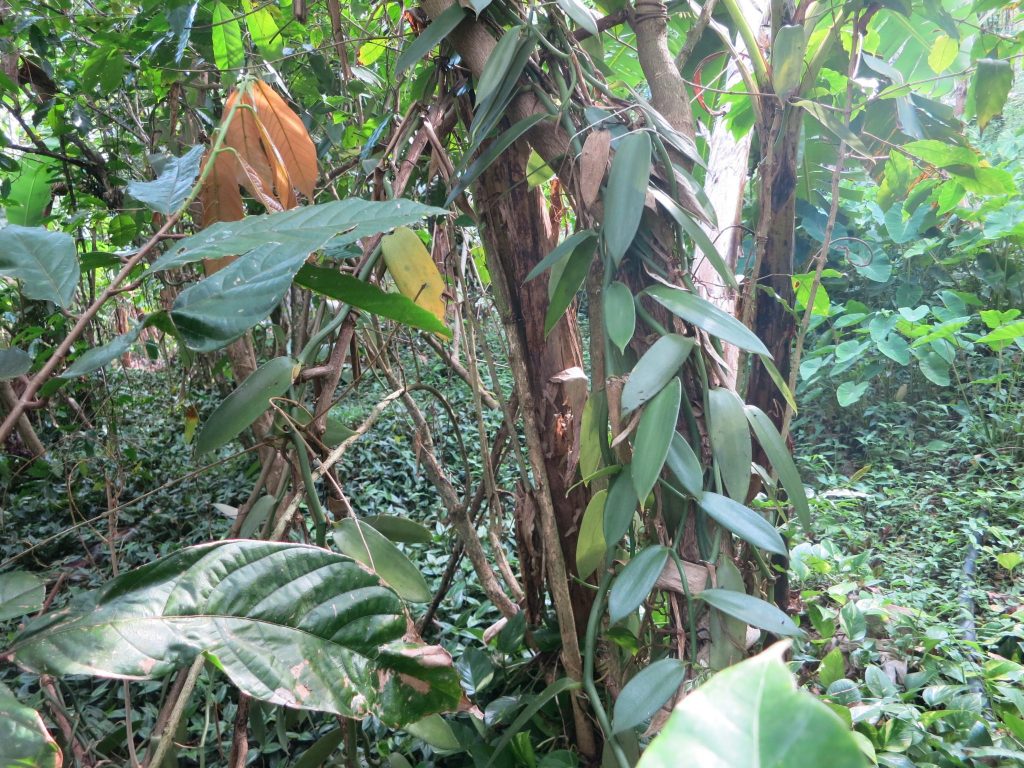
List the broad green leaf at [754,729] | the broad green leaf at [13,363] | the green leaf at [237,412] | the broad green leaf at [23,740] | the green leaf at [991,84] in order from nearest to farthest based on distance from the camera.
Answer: the broad green leaf at [754,729] → the broad green leaf at [23,740] → the broad green leaf at [13,363] → the green leaf at [237,412] → the green leaf at [991,84]

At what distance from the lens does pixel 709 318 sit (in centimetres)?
46

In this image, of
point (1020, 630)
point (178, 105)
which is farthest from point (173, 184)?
point (1020, 630)

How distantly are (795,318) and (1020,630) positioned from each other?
Result: 61 cm

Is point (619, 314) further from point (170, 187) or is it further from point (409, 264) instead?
point (170, 187)

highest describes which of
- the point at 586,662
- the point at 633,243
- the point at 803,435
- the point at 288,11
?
the point at 288,11

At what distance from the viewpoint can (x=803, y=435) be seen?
2.15m

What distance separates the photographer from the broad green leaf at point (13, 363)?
368 mm

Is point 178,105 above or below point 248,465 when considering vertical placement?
above

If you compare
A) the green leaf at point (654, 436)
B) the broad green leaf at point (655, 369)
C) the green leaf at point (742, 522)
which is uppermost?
the broad green leaf at point (655, 369)

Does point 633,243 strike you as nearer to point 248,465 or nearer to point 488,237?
point 488,237

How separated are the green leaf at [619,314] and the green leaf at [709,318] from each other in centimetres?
3

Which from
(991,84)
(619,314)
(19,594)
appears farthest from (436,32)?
(991,84)

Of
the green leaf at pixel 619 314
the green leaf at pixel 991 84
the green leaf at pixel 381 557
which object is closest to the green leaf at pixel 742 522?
the green leaf at pixel 619 314

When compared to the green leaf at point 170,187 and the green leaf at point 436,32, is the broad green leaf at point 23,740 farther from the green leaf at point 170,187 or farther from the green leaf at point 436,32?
the green leaf at point 436,32
